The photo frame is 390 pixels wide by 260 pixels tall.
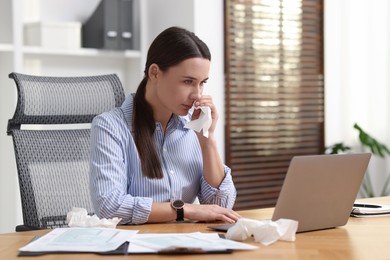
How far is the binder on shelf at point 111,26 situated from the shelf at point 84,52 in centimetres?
5

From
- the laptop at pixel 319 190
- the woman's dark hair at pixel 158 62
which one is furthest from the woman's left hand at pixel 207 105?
the laptop at pixel 319 190

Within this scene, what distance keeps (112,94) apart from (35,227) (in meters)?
0.62

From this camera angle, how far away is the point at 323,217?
2.05m

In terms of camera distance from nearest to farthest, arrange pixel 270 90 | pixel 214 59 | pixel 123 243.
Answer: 1. pixel 123 243
2. pixel 214 59
3. pixel 270 90

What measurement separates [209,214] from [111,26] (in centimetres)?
229

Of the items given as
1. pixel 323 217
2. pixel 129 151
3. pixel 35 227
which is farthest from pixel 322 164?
pixel 35 227

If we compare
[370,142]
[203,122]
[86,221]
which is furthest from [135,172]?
[370,142]

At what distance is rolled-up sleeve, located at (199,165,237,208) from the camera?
2521mm

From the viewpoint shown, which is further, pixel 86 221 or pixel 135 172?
pixel 135 172

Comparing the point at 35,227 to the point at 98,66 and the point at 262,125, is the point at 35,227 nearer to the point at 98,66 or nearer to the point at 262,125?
the point at 98,66

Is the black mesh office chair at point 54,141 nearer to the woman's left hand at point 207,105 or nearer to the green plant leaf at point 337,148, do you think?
the woman's left hand at point 207,105

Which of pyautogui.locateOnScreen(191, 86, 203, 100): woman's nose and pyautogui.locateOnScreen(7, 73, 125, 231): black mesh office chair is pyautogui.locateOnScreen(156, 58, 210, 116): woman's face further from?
pyautogui.locateOnScreen(7, 73, 125, 231): black mesh office chair

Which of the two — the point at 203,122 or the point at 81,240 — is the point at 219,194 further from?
the point at 81,240

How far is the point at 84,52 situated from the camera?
167 inches
